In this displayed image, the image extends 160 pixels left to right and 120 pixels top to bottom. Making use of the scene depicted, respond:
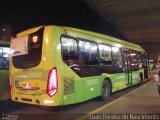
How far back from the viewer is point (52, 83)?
740cm

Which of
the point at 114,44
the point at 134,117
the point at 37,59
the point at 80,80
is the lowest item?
the point at 134,117

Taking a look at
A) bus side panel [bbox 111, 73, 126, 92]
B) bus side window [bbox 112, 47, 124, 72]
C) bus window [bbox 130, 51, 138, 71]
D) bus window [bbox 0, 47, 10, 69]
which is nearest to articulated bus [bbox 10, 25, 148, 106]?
bus window [bbox 0, 47, 10, 69]

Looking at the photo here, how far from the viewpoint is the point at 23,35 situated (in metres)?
8.39

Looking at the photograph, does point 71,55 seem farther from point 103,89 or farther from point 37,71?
point 103,89

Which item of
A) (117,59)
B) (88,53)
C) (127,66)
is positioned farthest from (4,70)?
(127,66)

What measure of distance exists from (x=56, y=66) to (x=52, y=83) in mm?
520

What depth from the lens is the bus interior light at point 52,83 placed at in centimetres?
736

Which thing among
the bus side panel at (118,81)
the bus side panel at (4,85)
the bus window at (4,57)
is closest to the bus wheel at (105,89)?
the bus side panel at (118,81)

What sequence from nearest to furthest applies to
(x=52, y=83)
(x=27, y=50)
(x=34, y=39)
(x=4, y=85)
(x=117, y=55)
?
(x=52, y=83), (x=34, y=39), (x=27, y=50), (x=4, y=85), (x=117, y=55)

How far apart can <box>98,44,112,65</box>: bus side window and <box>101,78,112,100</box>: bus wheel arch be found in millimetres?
789

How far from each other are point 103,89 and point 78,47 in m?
2.70

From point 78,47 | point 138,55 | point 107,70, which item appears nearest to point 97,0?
point 138,55

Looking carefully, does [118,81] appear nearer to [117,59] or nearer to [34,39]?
[117,59]

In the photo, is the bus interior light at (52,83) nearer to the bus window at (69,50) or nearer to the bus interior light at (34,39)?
the bus window at (69,50)
